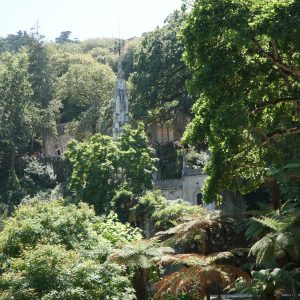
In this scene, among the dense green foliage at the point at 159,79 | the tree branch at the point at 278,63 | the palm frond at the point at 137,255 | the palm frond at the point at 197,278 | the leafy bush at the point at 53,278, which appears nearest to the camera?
the leafy bush at the point at 53,278

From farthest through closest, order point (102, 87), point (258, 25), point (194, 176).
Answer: point (102, 87)
point (194, 176)
point (258, 25)

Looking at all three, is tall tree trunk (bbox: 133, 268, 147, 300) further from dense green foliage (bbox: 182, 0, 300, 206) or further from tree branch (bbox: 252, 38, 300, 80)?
tree branch (bbox: 252, 38, 300, 80)

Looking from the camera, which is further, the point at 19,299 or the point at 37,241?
the point at 37,241

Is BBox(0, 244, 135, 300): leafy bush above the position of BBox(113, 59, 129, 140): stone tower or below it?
below

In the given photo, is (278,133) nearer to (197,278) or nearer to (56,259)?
(197,278)

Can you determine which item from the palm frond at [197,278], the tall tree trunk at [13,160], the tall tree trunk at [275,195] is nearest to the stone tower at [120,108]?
the tall tree trunk at [13,160]

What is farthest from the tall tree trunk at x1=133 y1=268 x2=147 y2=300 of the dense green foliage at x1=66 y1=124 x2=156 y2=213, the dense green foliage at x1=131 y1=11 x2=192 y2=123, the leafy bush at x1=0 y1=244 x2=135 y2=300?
the dense green foliage at x1=131 y1=11 x2=192 y2=123

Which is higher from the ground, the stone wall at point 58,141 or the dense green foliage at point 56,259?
the stone wall at point 58,141

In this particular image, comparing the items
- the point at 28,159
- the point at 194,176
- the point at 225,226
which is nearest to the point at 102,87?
the point at 28,159

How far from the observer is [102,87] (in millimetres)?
58031

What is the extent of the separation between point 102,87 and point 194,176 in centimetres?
2009

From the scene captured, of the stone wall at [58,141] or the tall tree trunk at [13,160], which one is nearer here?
the tall tree trunk at [13,160]

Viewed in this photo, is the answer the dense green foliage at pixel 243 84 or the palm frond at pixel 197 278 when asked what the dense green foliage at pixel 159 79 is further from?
the palm frond at pixel 197 278

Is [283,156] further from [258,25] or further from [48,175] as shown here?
[48,175]
